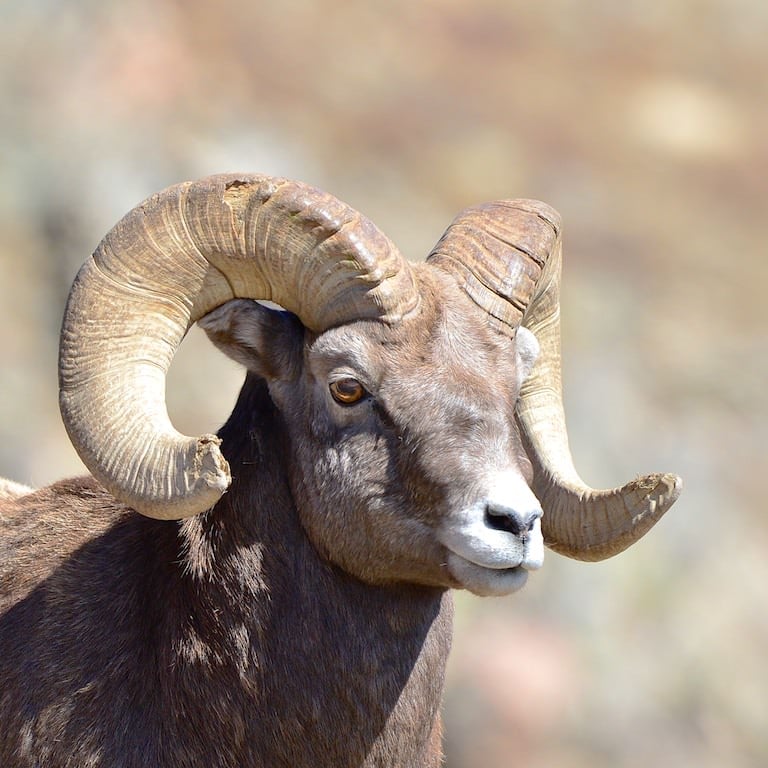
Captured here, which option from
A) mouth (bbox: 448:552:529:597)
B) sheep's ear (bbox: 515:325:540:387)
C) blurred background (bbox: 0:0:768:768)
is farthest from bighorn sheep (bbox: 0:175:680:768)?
blurred background (bbox: 0:0:768:768)

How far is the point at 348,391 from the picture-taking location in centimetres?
A: 554

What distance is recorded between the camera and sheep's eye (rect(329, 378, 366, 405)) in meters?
5.53

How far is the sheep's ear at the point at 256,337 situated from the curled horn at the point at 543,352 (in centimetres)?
81

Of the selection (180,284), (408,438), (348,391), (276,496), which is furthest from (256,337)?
(408,438)

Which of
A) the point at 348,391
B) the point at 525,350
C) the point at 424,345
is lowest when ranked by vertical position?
the point at 348,391

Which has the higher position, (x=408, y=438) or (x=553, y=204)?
(x=553, y=204)

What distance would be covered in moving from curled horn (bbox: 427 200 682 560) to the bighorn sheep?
50 millimetres

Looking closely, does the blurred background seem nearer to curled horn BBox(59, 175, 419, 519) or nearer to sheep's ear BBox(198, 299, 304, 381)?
sheep's ear BBox(198, 299, 304, 381)

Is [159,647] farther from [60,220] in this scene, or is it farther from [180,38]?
[180,38]

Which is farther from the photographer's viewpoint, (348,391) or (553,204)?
(553,204)

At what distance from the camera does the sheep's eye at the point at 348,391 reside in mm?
5527

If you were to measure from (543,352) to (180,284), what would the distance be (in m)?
2.10

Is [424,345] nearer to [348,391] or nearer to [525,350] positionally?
[348,391]

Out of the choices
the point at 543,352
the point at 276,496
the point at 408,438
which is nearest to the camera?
the point at 408,438
